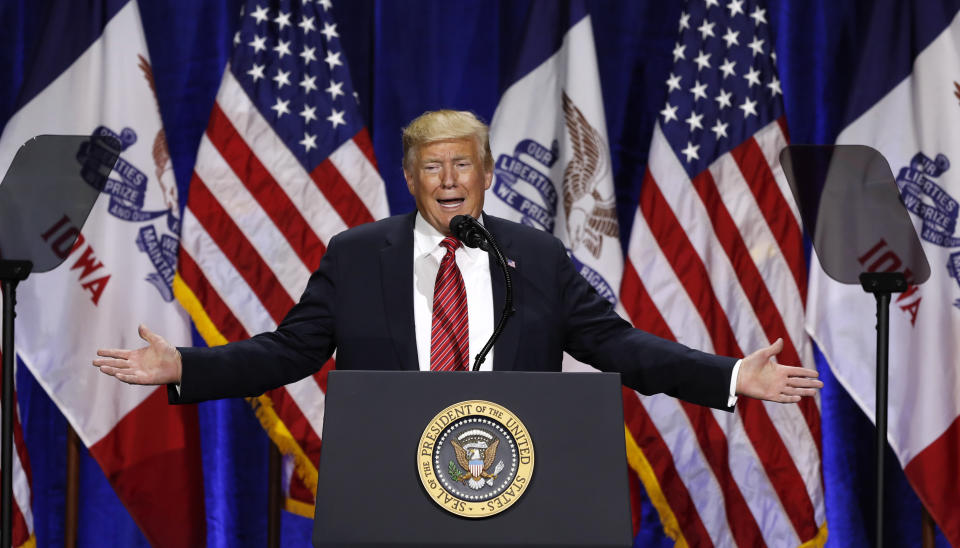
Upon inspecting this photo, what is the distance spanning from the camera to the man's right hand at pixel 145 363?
197cm

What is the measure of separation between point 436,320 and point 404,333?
0.27 ft

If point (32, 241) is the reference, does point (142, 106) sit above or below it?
above

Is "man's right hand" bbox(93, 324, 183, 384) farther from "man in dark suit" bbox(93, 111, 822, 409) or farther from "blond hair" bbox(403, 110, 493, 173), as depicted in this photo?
"blond hair" bbox(403, 110, 493, 173)

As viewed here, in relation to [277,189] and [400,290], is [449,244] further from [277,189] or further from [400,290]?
[277,189]

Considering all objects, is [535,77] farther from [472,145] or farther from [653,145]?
[472,145]

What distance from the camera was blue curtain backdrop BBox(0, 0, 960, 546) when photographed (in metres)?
4.44

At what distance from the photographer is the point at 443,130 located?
229 centimetres

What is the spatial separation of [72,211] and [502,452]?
224 cm

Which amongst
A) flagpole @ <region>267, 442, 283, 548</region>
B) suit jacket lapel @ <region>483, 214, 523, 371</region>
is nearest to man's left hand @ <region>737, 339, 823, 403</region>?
suit jacket lapel @ <region>483, 214, 523, 371</region>

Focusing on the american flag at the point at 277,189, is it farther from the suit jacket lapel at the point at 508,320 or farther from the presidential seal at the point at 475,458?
the presidential seal at the point at 475,458

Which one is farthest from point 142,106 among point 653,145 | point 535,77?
point 653,145

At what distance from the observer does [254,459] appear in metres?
4.50

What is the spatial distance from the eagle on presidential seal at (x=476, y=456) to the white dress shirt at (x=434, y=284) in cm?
65

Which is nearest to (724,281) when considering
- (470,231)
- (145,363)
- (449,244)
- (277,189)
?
(277,189)
